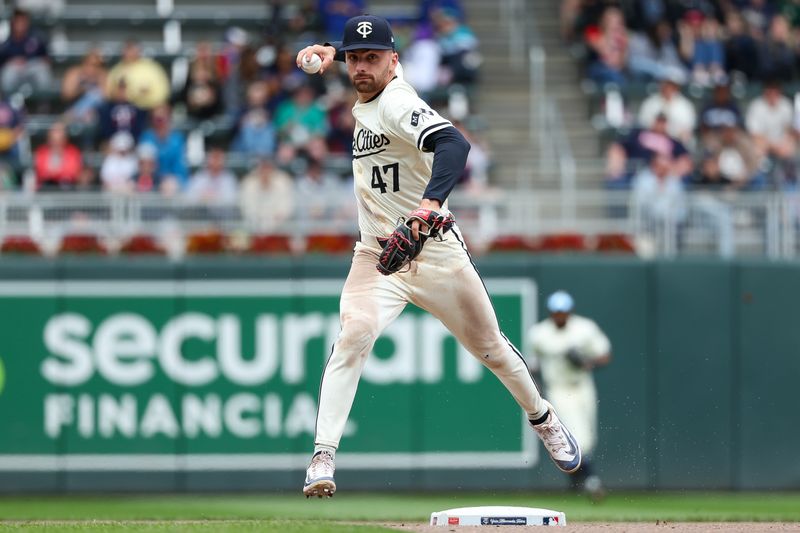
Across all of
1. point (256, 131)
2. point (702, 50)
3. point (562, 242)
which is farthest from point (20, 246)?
point (702, 50)

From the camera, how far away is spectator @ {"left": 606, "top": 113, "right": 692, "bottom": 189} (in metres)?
17.3

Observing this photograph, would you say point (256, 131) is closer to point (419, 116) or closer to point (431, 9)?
point (431, 9)

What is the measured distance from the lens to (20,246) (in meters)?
16.2

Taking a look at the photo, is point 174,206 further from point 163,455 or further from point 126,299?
point 163,455

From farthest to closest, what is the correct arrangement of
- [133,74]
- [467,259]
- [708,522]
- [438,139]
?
1. [133,74]
2. [708,522]
3. [467,259]
4. [438,139]

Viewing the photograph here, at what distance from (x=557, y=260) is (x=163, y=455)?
4.65 meters

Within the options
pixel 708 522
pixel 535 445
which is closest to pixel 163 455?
pixel 535 445

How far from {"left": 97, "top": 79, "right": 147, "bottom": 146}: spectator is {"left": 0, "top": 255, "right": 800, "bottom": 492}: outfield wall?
77.2 inches

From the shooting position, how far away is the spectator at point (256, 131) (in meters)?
17.8

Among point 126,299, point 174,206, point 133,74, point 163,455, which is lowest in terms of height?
point 163,455

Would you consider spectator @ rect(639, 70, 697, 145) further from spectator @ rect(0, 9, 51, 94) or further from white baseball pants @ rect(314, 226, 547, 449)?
white baseball pants @ rect(314, 226, 547, 449)

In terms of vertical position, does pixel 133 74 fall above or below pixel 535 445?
above

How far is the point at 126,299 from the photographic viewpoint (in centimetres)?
1648

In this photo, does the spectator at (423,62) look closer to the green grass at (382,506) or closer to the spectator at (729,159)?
the spectator at (729,159)
